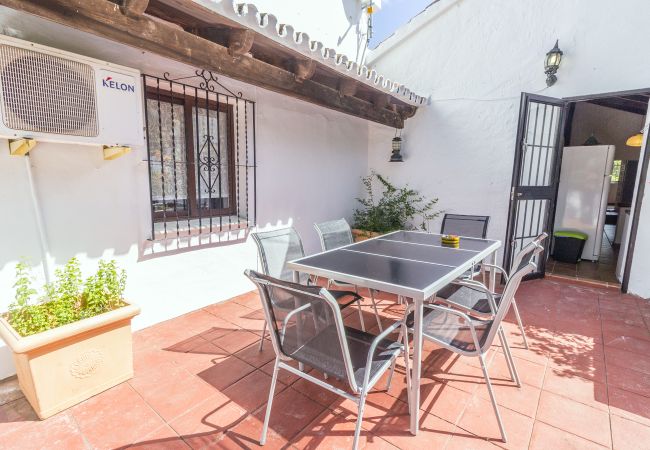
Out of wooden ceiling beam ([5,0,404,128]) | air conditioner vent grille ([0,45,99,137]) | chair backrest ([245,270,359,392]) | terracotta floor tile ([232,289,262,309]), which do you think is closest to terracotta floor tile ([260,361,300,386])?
chair backrest ([245,270,359,392])

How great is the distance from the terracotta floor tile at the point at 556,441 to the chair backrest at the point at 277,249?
188 centimetres

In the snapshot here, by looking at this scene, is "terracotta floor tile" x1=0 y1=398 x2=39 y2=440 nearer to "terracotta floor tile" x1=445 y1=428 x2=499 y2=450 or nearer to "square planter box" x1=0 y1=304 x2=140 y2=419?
"square planter box" x1=0 y1=304 x2=140 y2=419

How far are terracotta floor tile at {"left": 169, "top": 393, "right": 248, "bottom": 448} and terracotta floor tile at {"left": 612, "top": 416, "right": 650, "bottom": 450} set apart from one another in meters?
2.04

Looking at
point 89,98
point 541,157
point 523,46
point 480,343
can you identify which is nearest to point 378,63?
point 523,46

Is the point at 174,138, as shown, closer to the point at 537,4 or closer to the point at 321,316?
the point at 321,316

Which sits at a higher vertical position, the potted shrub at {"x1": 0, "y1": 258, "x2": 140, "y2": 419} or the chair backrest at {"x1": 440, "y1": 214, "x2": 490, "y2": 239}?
the chair backrest at {"x1": 440, "y1": 214, "x2": 490, "y2": 239}

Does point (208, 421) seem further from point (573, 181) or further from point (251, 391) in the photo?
point (573, 181)

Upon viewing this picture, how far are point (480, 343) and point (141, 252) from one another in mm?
2697

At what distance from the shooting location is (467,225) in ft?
11.7

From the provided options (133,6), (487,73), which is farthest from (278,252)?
(487,73)

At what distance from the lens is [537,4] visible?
4.09 meters

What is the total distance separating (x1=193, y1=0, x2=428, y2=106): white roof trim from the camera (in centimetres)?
212

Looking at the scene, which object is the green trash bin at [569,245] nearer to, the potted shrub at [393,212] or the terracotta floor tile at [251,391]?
the potted shrub at [393,212]

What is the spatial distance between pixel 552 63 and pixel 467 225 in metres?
2.32
